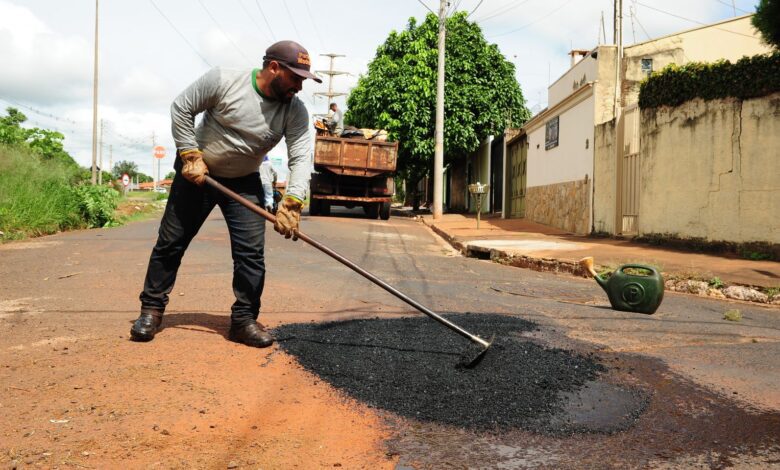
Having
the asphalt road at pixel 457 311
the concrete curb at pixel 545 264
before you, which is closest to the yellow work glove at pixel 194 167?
the asphalt road at pixel 457 311

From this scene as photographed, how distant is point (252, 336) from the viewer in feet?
11.7

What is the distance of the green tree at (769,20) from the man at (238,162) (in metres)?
6.76

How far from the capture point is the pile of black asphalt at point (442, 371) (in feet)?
9.14

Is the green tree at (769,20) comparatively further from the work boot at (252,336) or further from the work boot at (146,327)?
the work boot at (146,327)

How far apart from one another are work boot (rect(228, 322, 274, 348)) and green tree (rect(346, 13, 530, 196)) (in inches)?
759

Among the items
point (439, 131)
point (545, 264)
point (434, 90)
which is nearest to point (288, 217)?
point (545, 264)

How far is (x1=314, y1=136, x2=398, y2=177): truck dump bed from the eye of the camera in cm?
1670

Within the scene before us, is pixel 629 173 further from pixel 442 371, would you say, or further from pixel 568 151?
pixel 442 371

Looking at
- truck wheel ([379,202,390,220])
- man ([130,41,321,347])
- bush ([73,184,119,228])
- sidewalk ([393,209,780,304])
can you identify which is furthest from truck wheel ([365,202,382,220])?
man ([130,41,321,347])

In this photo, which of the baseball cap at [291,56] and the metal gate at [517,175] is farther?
the metal gate at [517,175]

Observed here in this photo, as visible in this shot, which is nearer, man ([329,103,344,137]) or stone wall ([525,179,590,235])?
stone wall ([525,179,590,235])

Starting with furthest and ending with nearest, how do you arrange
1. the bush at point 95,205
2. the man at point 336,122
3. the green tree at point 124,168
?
1. the green tree at point 124,168
2. the man at point 336,122
3. the bush at point 95,205

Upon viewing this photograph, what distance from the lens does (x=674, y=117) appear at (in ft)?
32.9

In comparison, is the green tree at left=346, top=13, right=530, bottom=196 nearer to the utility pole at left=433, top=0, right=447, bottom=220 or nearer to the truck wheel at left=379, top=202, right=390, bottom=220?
the utility pole at left=433, top=0, right=447, bottom=220
